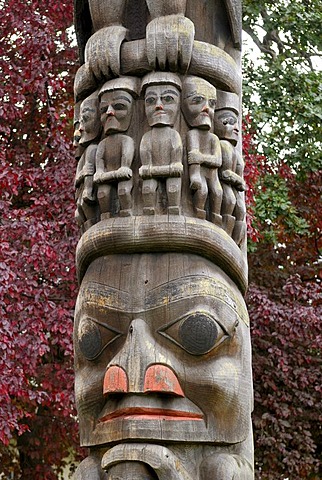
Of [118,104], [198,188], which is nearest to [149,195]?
[198,188]

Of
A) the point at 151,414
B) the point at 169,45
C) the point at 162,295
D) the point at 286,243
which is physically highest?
the point at 286,243

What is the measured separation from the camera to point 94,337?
4.25 m

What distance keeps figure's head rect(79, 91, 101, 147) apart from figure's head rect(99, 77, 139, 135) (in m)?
0.09

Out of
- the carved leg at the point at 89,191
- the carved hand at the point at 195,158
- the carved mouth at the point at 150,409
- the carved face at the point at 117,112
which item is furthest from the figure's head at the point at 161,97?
the carved mouth at the point at 150,409

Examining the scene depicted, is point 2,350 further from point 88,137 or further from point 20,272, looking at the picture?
point 88,137

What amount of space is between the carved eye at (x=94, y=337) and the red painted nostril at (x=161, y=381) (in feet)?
1.07

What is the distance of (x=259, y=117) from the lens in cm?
1098

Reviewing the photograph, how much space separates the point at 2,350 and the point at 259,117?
16.0 ft

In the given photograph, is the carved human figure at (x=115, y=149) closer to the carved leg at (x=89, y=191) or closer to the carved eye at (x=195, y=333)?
the carved leg at (x=89, y=191)

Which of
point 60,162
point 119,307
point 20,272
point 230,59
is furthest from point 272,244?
point 119,307

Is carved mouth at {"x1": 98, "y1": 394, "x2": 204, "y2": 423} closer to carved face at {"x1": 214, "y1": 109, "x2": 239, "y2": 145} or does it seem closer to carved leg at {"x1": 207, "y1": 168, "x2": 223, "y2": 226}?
carved leg at {"x1": 207, "y1": 168, "x2": 223, "y2": 226}

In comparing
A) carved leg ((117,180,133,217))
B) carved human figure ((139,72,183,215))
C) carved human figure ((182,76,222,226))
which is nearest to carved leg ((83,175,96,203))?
carved leg ((117,180,133,217))

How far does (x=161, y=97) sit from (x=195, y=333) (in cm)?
130

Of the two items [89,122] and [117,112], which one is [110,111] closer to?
[117,112]
